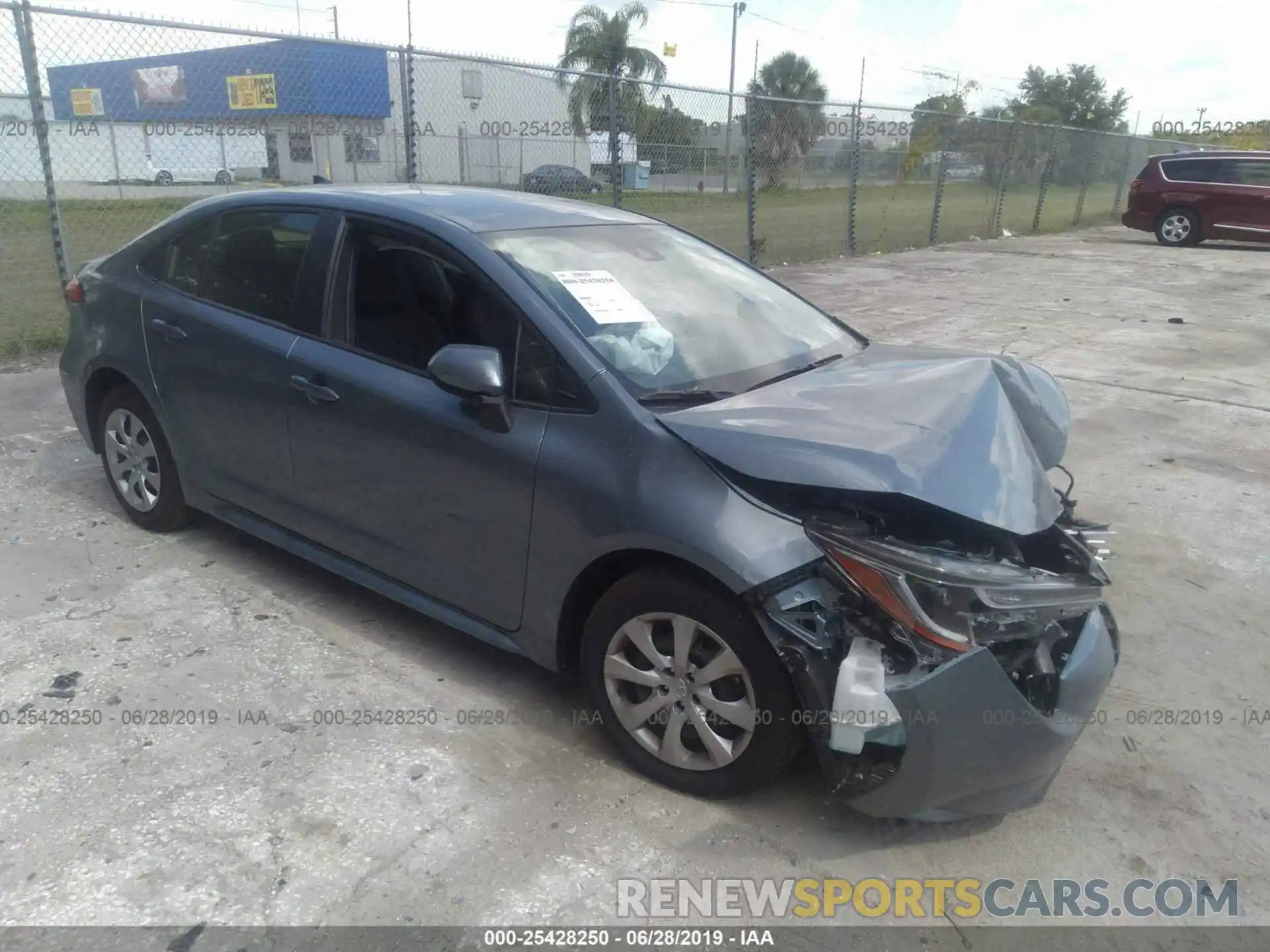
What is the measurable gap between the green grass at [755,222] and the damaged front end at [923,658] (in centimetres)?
572

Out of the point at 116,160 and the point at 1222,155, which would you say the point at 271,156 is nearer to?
the point at 116,160

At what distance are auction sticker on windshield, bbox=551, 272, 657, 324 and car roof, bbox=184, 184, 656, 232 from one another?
346 millimetres

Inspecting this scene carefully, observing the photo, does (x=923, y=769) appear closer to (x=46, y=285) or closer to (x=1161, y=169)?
Result: (x=46, y=285)

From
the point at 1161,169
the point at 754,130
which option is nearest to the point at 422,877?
the point at 754,130

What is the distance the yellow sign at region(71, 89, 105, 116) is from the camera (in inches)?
326

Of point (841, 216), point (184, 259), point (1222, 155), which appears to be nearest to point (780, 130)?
point (841, 216)

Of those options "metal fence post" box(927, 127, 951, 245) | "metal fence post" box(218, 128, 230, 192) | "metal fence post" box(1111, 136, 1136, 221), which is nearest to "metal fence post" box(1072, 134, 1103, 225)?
"metal fence post" box(1111, 136, 1136, 221)

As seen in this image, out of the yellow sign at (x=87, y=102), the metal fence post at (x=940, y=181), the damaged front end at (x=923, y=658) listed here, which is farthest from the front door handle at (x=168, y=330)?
the metal fence post at (x=940, y=181)

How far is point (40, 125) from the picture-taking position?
6.95 meters

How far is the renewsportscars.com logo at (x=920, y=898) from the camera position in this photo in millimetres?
2480

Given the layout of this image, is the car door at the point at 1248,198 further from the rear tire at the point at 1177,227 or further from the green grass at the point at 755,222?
the green grass at the point at 755,222

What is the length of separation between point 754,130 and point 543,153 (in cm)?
302

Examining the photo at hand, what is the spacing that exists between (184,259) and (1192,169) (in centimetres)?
2003

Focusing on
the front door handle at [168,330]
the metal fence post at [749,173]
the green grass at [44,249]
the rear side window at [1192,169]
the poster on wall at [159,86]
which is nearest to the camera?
the front door handle at [168,330]
